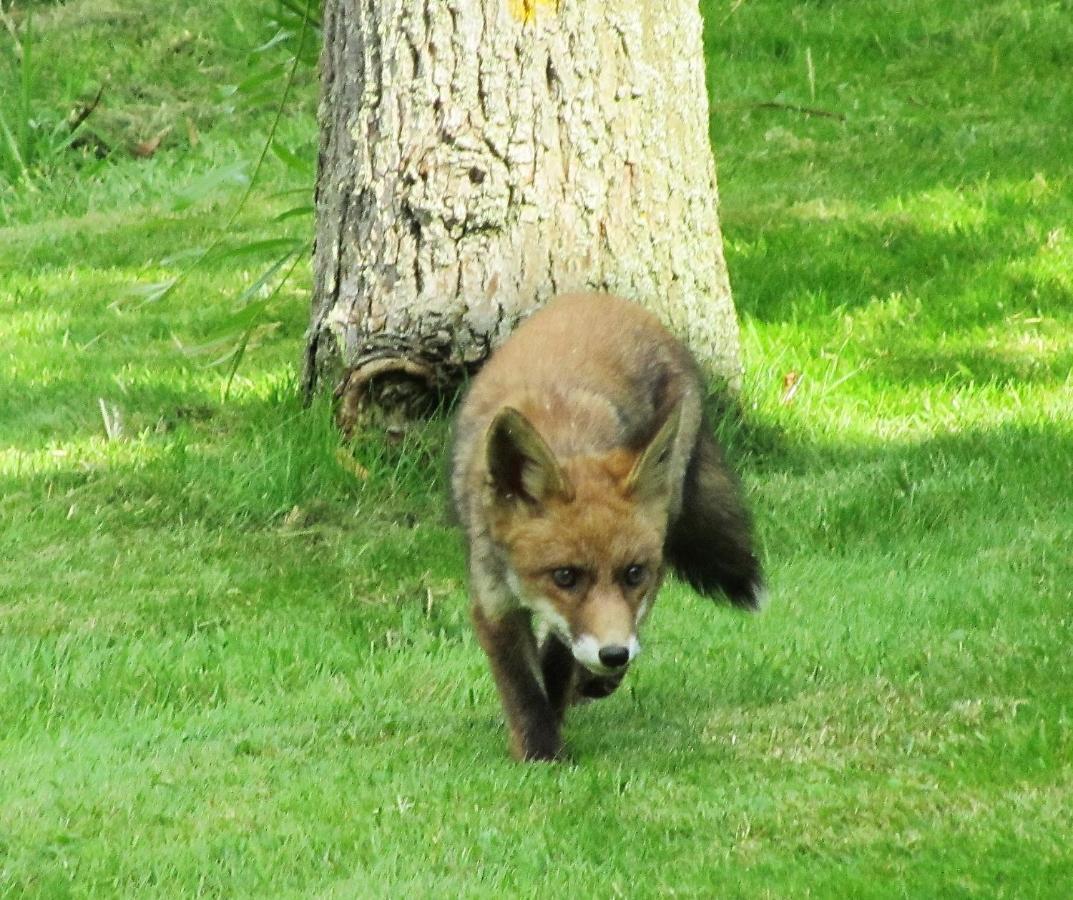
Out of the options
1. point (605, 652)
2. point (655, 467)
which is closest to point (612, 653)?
point (605, 652)

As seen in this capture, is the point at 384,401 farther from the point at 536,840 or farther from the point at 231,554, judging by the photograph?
the point at 536,840

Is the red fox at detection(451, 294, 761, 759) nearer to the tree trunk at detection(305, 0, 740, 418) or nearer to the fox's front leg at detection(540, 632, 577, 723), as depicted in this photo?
the fox's front leg at detection(540, 632, 577, 723)

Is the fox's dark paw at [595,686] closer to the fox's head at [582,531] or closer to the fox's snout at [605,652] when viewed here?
the fox's head at [582,531]

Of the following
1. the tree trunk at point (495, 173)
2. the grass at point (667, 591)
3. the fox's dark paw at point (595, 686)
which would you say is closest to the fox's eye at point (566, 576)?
the grass at point (667, 591)

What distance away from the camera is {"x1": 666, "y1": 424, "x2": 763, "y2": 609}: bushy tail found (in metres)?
6.32

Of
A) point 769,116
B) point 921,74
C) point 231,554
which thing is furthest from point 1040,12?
point 231,554

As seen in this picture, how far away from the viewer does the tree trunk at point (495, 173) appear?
794 cm

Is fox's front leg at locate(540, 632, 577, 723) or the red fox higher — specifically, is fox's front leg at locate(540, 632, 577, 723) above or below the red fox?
below

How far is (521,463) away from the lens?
207 inches

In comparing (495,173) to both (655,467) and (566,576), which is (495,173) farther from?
(566,576)

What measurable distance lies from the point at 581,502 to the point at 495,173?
122 inches

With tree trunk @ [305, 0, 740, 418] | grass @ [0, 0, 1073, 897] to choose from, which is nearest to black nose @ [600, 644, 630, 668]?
grass @ [0, 0, 1073, 897]

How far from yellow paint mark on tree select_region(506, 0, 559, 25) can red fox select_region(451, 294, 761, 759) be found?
1.70 m

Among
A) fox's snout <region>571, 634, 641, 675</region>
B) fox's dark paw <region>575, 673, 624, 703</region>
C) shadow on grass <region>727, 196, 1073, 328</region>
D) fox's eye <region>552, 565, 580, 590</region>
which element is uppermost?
fox's eye <region>552, 565, 580, 590</region>
